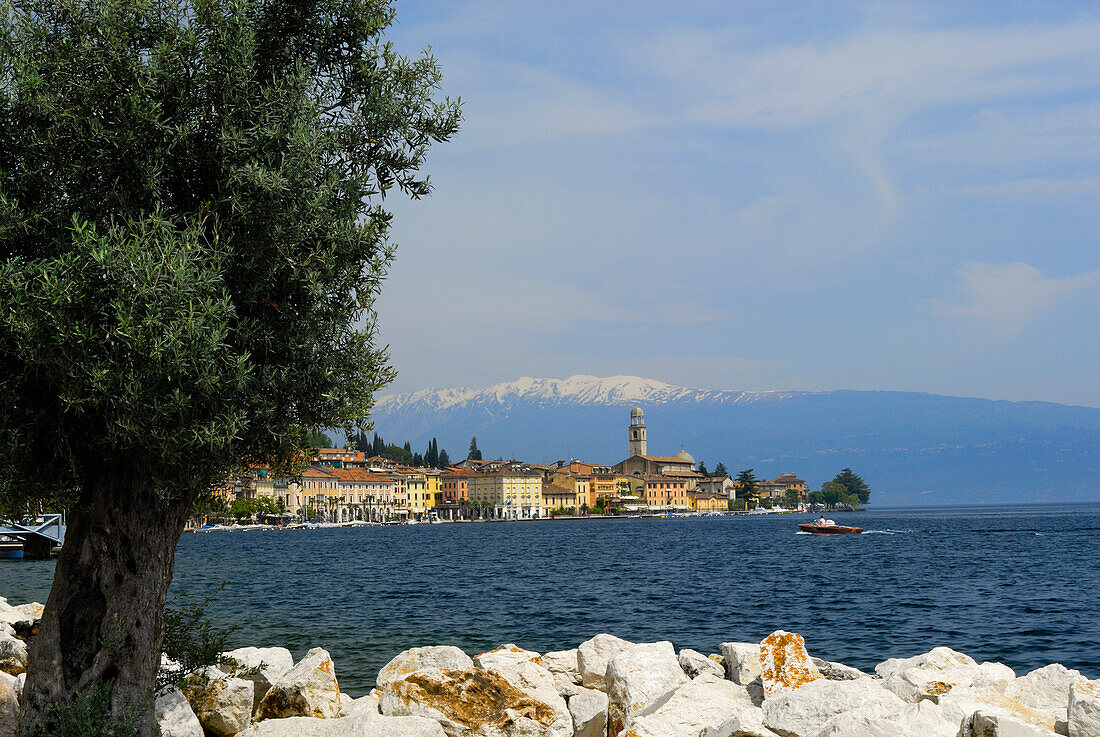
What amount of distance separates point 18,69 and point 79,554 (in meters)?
4.12

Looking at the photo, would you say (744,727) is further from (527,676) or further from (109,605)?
(109,605)

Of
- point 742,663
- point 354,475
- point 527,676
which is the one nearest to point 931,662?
point 742,663

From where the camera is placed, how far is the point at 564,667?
14664 millimetres

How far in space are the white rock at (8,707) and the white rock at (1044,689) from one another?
1062 cm

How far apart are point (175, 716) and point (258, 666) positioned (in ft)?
6.16

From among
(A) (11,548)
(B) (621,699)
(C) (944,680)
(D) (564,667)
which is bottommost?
(A) (11,548)

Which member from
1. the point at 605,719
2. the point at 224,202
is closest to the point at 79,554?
the point at 224,202

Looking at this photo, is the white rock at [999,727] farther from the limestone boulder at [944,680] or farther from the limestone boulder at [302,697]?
the limestone boulder at [302,697]

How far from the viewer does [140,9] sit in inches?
325

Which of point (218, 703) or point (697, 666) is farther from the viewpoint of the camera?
point (697, 666)

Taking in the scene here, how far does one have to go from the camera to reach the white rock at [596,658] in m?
13.1

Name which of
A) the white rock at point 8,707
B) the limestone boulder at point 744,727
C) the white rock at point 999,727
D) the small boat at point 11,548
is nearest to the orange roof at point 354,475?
the small boat at point 11,548

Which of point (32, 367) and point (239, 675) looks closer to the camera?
point (32, 367)

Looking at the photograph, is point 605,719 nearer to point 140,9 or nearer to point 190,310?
point 190,310
